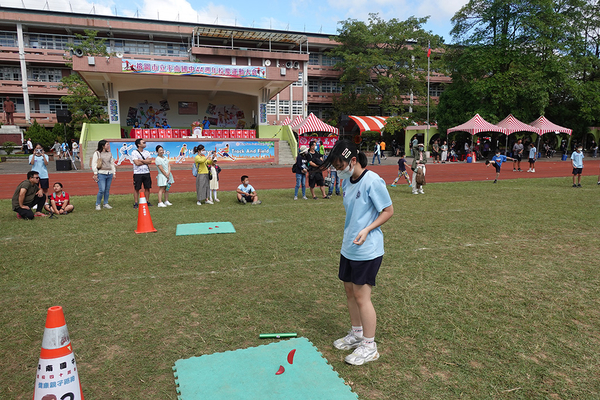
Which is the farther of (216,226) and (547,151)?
(547,151)

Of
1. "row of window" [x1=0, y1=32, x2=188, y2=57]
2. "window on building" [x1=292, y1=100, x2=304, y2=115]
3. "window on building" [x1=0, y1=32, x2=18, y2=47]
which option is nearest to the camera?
"window on building" [x1=0, y1=32, x2=18, y2=47]

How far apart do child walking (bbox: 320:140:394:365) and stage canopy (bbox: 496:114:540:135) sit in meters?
31.5

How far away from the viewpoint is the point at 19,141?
3772cm

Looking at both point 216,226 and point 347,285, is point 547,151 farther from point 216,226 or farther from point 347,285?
point 347,285

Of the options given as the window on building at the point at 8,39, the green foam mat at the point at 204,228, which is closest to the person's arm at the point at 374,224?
the green foam mat at the point at 204,228

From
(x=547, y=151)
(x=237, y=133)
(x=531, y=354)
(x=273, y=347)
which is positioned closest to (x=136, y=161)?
(x=273, y=347)

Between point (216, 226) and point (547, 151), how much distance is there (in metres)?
37.8

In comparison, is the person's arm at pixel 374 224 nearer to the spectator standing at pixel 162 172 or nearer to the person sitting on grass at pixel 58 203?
the spectator standing at pixel 162 172

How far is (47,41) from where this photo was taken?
42.0 metres

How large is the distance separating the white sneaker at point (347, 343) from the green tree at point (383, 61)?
43397 millimetres

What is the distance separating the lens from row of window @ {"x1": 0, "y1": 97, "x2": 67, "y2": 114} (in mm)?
42156

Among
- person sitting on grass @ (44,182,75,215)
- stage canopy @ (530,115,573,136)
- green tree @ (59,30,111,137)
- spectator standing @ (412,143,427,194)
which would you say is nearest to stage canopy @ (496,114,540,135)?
stage canopy @ (530,115,573,136)

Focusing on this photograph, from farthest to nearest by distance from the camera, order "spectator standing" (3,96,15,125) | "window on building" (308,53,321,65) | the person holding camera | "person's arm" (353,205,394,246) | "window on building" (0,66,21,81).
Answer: "window on building" (308,53,321,65), "window on building" (0,66,21,81), "spectator standing" (3,96,15,125), the person holding camera, "person's arm" (353,205,394,246)

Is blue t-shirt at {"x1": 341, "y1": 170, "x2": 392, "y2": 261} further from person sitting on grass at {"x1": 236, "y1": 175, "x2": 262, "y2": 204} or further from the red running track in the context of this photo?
the red running track
